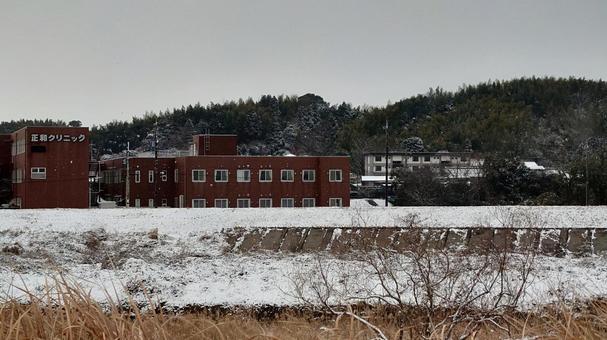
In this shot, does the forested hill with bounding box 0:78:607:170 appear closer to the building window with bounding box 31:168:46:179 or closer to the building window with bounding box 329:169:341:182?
the building window with bounding box 329:169:341:182

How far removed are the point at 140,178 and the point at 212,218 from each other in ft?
93.2

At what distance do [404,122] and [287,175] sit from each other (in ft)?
273

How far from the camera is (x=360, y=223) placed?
2611 centimetres

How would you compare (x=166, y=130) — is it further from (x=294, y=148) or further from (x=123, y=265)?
(x=123, y=265)

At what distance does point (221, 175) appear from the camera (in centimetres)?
5059

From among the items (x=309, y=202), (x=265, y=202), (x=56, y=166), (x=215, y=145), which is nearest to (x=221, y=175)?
(x=265, y=202)

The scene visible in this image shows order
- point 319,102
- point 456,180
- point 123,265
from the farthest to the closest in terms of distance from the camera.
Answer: point 319,102 < point 456,180 < point 123,265

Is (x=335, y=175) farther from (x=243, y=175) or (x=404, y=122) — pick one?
(x=404, y=122)

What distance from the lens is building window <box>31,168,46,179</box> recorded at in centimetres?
4634

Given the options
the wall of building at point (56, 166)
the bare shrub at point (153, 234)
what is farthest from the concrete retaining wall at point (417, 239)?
the wall of building at point (56, 166)

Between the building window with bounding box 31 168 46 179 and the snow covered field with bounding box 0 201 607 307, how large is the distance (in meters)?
18.8

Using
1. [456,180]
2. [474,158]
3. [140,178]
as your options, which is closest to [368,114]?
[474,158]

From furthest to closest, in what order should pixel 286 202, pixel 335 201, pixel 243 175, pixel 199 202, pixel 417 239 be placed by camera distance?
1. pixel 286 202
2. pixel 335 201
3. pixel 243 175
4. pixel 199 202
5. pixel 417 239

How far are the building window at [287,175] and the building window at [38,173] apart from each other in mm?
16497
